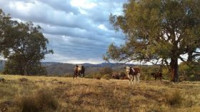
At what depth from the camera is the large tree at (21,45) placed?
71.8 meters

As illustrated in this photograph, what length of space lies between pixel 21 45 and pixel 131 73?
46.7 metres

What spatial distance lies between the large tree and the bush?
56514mm

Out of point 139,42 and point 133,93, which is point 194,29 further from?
point 133,93

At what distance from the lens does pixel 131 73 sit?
1328 inches

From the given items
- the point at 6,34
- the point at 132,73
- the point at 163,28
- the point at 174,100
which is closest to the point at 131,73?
the point at 132,73

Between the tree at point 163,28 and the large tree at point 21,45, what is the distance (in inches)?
1406

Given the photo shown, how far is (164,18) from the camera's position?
38562 millimetres

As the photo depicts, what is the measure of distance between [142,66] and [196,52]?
22.0 feet

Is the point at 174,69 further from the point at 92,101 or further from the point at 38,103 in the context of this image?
the point at 38,103

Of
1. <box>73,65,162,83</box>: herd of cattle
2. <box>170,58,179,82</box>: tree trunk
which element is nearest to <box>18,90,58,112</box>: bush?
<box>73,65,162,83</box>: herd of cattle

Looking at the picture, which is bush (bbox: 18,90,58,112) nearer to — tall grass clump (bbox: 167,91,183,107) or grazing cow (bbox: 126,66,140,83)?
tall grass clump (bbox: 167,91,183,107)

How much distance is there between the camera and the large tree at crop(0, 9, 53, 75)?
236ft

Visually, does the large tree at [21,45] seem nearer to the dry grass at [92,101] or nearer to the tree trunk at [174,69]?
the tree trunk at [174,69]

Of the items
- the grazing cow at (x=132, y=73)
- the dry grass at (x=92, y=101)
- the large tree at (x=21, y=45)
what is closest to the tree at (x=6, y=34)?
the large tree at (x=21, y=45)
